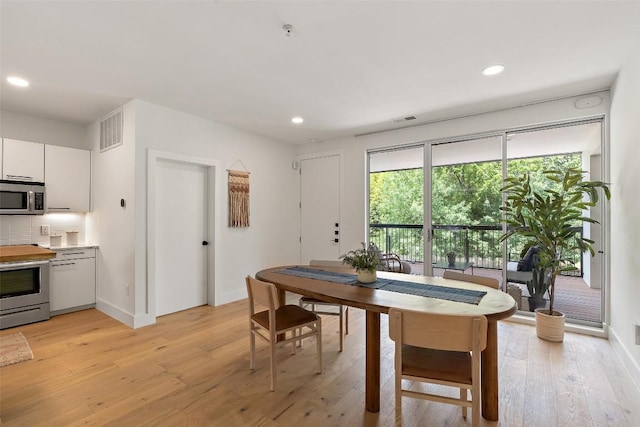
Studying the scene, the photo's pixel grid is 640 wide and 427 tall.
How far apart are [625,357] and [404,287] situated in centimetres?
211

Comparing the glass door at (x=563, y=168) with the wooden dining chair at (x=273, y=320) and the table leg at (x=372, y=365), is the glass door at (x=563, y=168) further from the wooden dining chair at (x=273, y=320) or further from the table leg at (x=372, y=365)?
the wooden dining chair at (x=273, y=320)

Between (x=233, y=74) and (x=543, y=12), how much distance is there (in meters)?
2.45

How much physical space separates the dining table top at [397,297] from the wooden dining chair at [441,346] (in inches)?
8.6

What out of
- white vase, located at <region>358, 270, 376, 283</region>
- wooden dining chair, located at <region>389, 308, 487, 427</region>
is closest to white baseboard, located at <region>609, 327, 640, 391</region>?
wooden dining chair, located at <region>389, 308, 487, 427</region>

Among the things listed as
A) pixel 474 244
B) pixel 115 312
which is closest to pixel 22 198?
pixel 115 312

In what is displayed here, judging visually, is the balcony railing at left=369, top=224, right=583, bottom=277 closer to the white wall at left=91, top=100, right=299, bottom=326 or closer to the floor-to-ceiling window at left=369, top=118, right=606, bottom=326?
the floor-to-ceiling window at left=369, top=118, right=606, bottom=326

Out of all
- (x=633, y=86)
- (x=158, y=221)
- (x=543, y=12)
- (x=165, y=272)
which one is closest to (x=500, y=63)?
(x=543, y=12)

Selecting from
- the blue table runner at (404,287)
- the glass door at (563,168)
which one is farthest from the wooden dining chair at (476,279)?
the glass door at (563,168)

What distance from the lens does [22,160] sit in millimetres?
3721

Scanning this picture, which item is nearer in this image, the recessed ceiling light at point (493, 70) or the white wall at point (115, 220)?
the recessed ceiling light at point (493, 70)

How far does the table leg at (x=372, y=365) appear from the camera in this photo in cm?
201

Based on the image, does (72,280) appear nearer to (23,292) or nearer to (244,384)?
(23,292)

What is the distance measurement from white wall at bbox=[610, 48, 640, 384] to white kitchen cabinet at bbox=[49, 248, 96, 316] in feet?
19.4

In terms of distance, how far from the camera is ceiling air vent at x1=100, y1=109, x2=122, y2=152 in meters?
3.72
